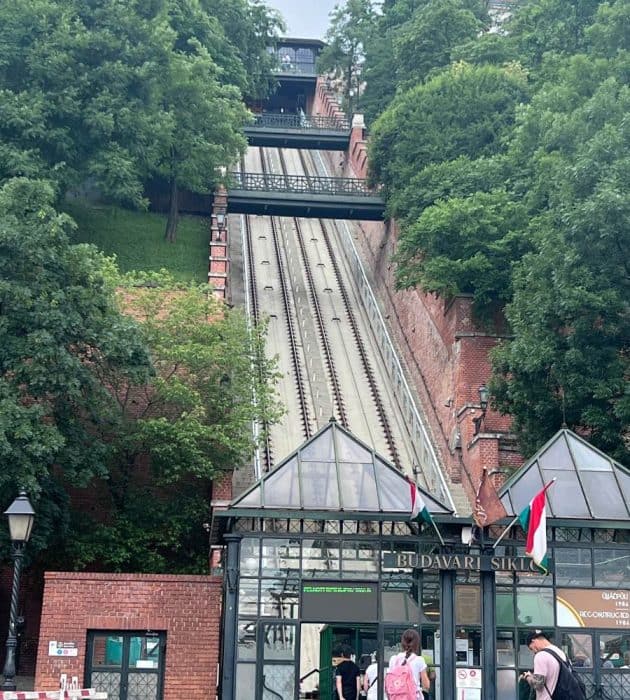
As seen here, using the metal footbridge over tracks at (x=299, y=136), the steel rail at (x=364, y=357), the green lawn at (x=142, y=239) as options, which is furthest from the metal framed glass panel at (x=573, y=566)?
the metal footbridge over tracks at (x=299, y=136)

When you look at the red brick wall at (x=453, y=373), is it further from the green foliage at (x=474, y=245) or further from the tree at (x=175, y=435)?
the tree at (x=175, y=435)

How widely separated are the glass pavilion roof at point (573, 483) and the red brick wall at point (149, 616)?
18.2ft

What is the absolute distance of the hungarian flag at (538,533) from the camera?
1792cm

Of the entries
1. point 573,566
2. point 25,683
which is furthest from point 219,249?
point 573,566

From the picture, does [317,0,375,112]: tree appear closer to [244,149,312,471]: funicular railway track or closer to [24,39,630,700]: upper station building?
[244,149,312,471]: funicular railway track

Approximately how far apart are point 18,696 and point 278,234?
3930 centimetres

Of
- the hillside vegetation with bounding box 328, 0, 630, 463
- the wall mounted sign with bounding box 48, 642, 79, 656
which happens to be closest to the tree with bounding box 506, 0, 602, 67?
the hillside vegetation with bounding box 328, 0, 630, 463

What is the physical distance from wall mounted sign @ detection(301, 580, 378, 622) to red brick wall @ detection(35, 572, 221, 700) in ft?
9.35

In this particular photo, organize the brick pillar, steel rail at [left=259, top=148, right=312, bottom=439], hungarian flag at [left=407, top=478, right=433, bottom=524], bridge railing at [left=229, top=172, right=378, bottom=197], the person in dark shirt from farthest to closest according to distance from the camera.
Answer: bridge railing at [left=229, top=172, right=378, bottom=197] → the brick pillar → steel rail at [left=259, top=148, right=312, bottom=439] → hungarian flag at [left=407, top=478, right=433, bottom=524] → the person in dark shirt

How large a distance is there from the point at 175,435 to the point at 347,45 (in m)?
42.3

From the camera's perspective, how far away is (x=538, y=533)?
18.1 m

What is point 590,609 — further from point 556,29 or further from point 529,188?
point 556,29

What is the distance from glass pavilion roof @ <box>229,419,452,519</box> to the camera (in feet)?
63.3

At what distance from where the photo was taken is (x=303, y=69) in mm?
79688
